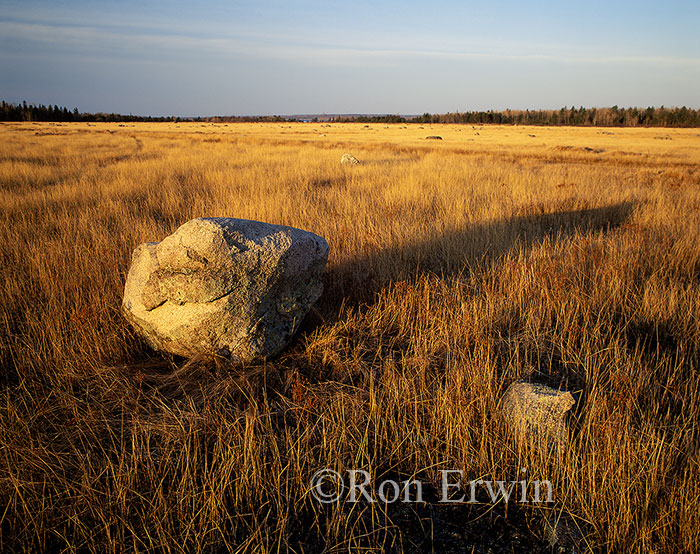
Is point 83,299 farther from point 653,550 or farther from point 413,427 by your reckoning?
point 653,550

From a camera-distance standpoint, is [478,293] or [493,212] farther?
[493,212]

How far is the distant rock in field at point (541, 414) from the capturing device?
6.13 feet

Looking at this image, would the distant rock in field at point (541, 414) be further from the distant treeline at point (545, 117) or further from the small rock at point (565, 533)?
the distant treeline at point (545, 117)

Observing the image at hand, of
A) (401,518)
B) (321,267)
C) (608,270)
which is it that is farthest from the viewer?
(608,270)

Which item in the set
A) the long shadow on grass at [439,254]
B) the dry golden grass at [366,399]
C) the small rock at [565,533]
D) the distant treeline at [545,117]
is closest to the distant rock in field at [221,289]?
the dry golden grass at [366,399]

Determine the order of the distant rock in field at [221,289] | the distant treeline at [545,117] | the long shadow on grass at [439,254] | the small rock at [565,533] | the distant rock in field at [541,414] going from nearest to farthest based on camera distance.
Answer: the small rock at [565,533] → the distant rock in field at [541,414] → the distant rock in field at [221,289] → the long shadow on grass at [439,254] → the distant treeline at [545,117]

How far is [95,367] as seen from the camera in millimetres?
2564

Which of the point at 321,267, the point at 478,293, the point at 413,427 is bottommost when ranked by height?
the point at 413,427

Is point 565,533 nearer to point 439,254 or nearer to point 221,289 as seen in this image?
point 221,289

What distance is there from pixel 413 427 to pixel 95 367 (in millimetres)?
2152

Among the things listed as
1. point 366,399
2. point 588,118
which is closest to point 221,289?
point 366,399

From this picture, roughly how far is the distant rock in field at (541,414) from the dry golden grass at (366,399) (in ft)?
0.25

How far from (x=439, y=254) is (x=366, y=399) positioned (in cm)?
272

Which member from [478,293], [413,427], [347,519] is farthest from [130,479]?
[478,293]
